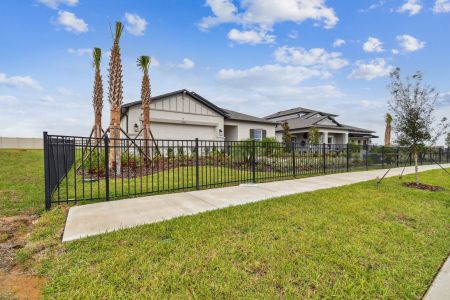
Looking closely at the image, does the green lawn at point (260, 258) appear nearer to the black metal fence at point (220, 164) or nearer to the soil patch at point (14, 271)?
the soil patch at point (14, 271)

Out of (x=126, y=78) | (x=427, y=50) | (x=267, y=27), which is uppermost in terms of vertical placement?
(x=267, y=27)

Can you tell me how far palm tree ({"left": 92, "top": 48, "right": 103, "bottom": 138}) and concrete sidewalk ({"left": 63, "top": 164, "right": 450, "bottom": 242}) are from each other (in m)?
11.2

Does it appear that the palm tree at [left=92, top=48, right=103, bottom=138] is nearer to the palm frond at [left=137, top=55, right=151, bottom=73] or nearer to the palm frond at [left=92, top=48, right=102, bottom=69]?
the palm frond at [left=92, top=48, right=102, bottom=69]

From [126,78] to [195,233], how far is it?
9.32 meters

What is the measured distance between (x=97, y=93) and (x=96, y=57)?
90.5 inches

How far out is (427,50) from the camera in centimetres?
1139

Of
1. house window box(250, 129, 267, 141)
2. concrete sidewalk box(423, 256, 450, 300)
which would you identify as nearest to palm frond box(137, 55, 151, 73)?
house window box(250, 129, 267, 141)

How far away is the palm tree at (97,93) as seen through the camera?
47.9 ft

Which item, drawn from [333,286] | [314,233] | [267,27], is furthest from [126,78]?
[333,286]

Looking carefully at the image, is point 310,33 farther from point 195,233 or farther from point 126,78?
point 195,233

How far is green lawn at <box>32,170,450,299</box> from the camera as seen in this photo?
2186 millimetres

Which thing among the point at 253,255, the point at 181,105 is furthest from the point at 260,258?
the point at 181,105

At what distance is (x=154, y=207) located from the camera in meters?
4.88

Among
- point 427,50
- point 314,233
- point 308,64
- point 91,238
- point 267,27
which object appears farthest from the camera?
point 308,64
